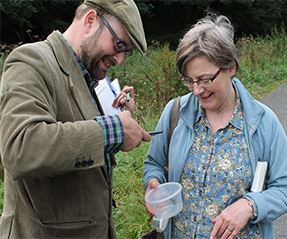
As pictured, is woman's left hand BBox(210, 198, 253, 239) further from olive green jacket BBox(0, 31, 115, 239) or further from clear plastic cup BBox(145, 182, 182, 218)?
olive green jacket BBox(0, 31, 115, 239)

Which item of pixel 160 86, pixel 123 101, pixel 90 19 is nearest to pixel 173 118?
pixel 123 101

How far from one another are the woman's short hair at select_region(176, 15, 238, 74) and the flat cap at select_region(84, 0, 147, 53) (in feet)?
1.12

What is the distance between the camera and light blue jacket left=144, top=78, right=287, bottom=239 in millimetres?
2291

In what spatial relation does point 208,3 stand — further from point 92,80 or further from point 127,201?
point 92,80

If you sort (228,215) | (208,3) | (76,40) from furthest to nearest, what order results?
(208,3)
(228,215)
(76,40)

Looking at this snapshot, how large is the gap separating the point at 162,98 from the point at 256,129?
5106 mm

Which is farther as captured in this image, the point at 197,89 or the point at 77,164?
the point at 197,89

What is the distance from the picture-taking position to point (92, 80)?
7.11ft

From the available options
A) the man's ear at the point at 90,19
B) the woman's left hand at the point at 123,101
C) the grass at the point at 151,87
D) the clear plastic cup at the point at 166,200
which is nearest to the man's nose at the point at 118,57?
the man's ear at the point at 90,19

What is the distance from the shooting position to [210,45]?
7.61ft

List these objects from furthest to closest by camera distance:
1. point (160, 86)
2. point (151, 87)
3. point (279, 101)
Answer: point (279, 101) < point (151, 87) < point (160, 86)

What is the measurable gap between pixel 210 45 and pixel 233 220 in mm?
826

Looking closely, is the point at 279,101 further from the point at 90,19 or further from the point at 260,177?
the point at 90,19

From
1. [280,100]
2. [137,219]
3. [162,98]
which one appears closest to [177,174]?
[137,219]
